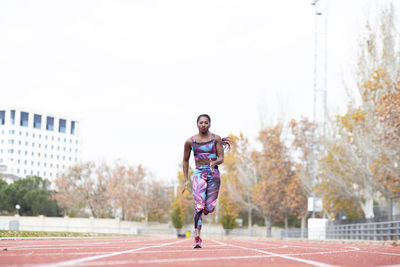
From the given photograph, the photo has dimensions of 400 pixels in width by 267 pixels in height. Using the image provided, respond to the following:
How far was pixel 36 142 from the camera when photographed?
6845 inches

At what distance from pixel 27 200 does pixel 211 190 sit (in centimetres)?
8154

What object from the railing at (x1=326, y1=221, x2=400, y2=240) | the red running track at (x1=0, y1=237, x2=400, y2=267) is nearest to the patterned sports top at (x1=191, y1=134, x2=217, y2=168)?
the red running track at (x1=0, y1=237, x2=400, y2=267)

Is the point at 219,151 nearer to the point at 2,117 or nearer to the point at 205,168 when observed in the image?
the point at 205,168

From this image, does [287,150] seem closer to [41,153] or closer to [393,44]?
[393,44]

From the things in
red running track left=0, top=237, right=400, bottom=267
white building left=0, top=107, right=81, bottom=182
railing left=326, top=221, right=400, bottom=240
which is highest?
white building left=0, top=107, right=81, bottom=182

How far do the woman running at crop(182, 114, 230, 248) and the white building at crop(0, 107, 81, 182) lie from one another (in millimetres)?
155021

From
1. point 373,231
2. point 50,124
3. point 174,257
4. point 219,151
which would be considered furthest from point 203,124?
point 50,124

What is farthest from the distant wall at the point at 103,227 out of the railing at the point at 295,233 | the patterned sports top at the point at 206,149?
the patterned sports top at the point at 206,149


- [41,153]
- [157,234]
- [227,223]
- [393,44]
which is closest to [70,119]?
[41,153]

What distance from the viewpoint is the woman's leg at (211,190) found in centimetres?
812

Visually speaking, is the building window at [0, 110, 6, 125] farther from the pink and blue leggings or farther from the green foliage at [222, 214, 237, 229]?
the pink and blue leggings

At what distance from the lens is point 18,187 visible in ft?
285

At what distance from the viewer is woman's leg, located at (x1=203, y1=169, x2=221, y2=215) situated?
8117mm

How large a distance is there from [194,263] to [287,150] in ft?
154
